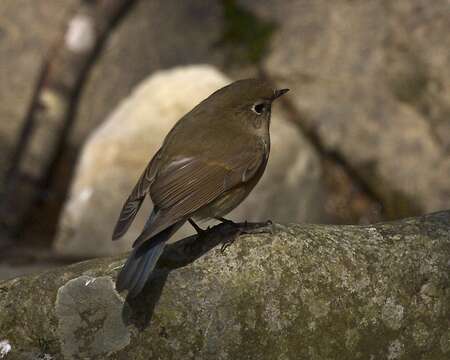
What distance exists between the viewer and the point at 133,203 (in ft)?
15.1

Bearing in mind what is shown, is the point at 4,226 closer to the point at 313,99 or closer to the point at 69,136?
the point at 69,136

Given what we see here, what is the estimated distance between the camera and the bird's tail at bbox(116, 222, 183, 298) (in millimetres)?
3957

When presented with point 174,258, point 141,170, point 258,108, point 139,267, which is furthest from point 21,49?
point 139,267

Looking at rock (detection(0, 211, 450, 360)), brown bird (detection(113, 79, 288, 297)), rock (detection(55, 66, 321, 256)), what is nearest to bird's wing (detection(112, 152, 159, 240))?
brown bird (detection(113, 79, 288, 297))

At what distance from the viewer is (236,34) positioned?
394 inches

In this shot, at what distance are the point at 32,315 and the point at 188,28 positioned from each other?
6499 millimetres

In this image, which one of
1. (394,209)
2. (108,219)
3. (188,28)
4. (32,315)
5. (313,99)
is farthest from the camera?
(188,28)

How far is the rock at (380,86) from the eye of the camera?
9.05 metres

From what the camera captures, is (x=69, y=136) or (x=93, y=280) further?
(x=69, y=136)

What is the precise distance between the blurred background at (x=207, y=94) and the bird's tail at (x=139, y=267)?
382 centimetres

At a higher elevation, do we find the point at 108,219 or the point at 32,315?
the point at 32,315

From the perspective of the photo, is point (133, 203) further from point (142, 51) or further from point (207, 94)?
point (142, 51)

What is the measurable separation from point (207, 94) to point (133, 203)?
167 inches

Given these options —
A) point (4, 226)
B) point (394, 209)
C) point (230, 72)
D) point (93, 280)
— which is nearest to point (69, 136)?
point (4, 226)
